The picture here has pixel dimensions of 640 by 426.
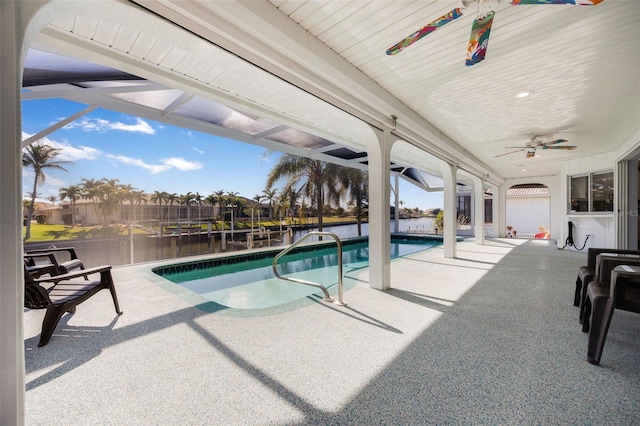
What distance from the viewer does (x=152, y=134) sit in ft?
50.7

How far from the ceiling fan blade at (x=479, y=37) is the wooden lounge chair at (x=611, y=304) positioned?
6.63 feet

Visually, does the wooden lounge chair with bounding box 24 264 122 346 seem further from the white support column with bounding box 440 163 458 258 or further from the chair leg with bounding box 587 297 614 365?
the white support column with bounding box 440 163 458 258

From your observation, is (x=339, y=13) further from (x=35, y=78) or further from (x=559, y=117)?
(x=35, y=78)

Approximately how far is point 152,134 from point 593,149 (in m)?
19.2

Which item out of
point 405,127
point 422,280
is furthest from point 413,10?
point 422,280

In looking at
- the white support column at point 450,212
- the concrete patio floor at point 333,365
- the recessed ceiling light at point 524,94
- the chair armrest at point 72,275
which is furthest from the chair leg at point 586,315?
the chair armrest at point 72,275

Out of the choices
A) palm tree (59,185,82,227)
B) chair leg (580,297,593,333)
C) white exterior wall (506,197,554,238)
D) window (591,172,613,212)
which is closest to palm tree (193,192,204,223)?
palm tree (59,185,82,227)

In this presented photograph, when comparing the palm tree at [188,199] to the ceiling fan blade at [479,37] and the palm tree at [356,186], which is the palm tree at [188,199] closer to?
the palm tree at [356,186]

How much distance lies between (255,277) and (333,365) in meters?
4.65

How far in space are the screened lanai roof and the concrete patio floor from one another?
3.39 meters

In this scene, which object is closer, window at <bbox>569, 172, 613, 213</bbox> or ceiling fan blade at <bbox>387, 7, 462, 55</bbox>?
ceiling fan blade at <bbox>387, 7, 462, 55</bbox>

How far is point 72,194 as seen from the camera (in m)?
11.9

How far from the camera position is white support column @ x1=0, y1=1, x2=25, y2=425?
1204 millimetres

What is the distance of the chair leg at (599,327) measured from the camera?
2.02 metres
